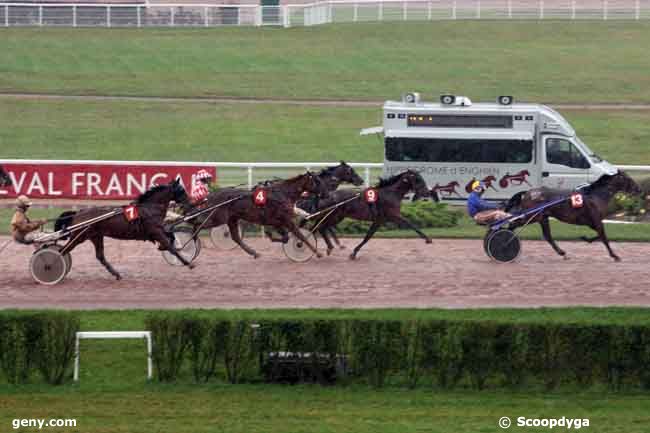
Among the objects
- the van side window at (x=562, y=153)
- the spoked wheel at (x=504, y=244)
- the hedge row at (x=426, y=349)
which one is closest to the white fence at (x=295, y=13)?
the van side window at (x=562, y=153)

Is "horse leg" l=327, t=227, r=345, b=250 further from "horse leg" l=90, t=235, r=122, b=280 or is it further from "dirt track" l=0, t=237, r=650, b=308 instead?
"horse leg" l=90, t=235, r=122, b=280

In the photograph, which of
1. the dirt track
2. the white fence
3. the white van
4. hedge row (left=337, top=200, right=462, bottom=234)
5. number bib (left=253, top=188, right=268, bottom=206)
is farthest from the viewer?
the white fence

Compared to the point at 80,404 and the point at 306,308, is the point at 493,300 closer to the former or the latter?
the point at 306,308

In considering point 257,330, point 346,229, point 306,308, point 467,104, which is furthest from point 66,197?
point 257,330

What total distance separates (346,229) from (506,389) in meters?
10.0

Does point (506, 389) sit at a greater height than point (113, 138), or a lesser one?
lesser

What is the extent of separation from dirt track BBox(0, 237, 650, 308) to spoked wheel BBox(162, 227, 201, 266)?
0.62ft

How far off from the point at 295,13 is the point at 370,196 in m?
33.1

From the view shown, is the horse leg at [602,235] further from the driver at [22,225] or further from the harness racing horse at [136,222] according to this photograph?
the driver at [22,225]

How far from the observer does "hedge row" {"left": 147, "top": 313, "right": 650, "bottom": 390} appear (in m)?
13.1

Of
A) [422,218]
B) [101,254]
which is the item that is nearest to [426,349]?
[101,254]

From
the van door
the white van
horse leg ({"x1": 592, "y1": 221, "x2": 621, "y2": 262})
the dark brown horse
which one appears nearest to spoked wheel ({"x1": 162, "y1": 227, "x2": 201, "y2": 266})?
the dark brown horse

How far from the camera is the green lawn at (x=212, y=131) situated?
3250 cm

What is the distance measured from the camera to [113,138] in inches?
1356
